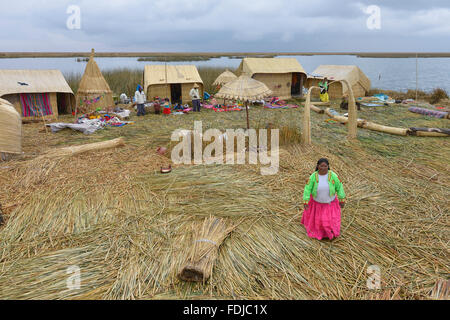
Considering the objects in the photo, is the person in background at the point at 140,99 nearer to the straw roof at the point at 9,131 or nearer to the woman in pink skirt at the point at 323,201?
the straw roof at the point at 9,131

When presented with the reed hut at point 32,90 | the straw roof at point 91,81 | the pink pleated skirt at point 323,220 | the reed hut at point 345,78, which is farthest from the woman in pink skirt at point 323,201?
the reed hut at point 345,78

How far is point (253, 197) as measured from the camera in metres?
4.23

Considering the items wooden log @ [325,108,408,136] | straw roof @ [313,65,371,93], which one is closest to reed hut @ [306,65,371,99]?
straw roof @ [313,65,371,93]

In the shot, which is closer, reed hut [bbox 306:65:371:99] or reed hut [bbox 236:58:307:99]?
reed hut [bbox 236:58:307:99]

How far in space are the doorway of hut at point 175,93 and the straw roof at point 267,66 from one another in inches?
125

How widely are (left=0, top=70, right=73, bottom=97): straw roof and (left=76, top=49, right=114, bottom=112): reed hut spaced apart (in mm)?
766

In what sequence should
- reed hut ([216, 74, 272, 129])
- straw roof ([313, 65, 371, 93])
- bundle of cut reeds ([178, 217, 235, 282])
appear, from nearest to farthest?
bundle of cut reeds ([178, 217, 235, 282]) → reed hut ([216, 74, 272, 129]) → straw roof ([313, 65, 371, 93])

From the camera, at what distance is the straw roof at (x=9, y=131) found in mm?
5384

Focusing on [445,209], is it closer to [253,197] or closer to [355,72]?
[253,197]

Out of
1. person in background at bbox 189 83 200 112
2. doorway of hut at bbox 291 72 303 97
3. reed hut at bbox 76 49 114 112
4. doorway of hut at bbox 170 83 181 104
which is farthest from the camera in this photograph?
doorway of hut at bbox 291 72 303 97

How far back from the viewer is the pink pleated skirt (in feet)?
10.6

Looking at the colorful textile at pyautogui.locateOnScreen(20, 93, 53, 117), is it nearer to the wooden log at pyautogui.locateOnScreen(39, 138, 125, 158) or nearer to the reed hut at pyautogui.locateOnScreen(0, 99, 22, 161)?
the reed hut at pyautogui.locateOnScreen(0, 99, 22, 161)

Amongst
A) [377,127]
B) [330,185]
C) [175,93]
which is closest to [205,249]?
[330,185]
